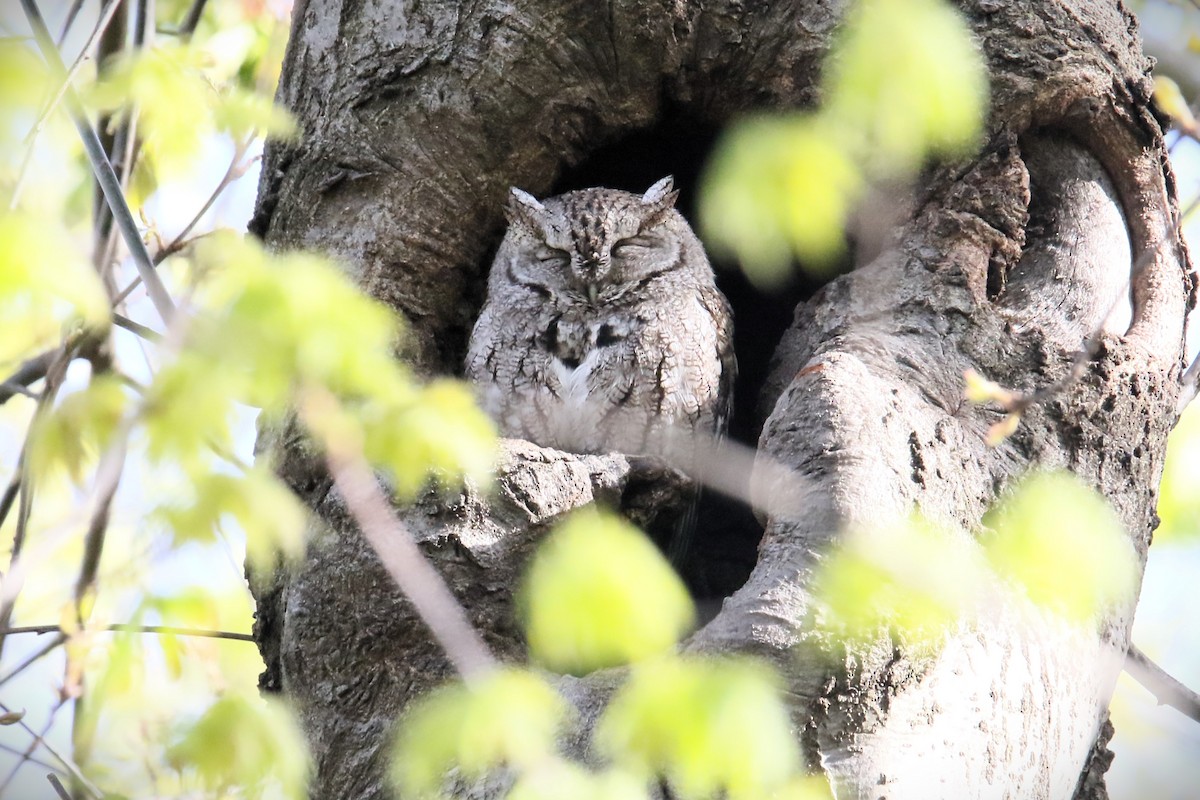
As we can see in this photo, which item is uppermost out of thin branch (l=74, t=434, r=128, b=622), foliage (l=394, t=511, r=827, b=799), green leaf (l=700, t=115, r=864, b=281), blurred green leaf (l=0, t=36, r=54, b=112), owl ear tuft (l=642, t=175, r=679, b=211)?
blurred green leaf (l=0, t=36, r=54, b=112)

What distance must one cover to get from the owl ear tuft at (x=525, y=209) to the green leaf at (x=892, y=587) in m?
1.39

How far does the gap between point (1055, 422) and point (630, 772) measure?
1188mm

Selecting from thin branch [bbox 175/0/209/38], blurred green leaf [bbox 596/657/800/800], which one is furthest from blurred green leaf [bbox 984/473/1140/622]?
thin branch [bbox 175/0/209/38]

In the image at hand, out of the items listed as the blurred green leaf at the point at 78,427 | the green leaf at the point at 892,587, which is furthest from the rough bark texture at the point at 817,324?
the blurred green leaf at the point at 78,427

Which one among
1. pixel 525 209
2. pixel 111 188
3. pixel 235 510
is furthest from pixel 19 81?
pixel 525 209

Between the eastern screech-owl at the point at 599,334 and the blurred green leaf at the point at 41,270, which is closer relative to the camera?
the blurred green leaf at the point at 41,270

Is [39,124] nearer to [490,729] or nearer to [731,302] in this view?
[490,729]

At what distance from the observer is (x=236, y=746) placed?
1.71 meters

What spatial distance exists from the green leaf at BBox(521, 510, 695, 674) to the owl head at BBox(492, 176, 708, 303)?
139 centimetres

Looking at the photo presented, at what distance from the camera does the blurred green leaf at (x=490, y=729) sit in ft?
5.31

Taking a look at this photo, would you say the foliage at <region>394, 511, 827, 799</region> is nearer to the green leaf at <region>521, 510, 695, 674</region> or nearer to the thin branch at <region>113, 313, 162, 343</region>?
the green leaf at <region>521, 510, 695, 674</region>

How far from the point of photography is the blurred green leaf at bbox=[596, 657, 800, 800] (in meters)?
1.58

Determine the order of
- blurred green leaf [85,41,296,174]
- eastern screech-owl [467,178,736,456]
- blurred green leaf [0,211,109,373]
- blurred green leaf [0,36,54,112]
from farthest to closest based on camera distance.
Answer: eastern screech-owl [467,178,736,456] → blurred green leaf [85,41,296,174] → blurred green leaf [0,36,54,112] → blurred green leaf [0,211,109,373]

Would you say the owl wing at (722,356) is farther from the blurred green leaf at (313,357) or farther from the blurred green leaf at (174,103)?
the blurred green leaf at (174,103)
